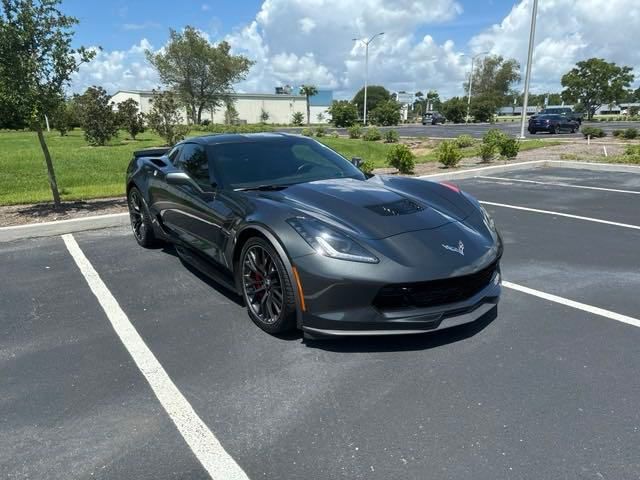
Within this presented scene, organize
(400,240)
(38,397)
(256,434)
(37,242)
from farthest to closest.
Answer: (37,242)
(400,240)
(38,397)
(256,434)

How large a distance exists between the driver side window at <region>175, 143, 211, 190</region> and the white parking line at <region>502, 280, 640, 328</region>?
9.26 ft

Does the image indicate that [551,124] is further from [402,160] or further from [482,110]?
[482,110]

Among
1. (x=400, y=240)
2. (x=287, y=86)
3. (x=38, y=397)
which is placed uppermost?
(x=287, y=86)

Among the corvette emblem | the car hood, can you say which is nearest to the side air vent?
the car hood

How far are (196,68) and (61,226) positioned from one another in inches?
2538

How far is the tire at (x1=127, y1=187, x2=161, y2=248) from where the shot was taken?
19.1 ft

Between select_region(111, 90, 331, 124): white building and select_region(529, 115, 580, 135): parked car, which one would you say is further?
select_region(111, 90, 331, 124): white building

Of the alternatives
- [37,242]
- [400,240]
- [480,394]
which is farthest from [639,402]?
[37,242]

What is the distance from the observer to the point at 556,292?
433 centimetres

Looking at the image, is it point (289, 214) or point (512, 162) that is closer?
point (289, 214)

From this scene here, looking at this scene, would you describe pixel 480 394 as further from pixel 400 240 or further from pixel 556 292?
pixel 556 292

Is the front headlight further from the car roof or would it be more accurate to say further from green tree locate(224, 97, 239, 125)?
green tree locate(224, 97, 239, 125)

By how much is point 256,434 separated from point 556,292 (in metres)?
2.99

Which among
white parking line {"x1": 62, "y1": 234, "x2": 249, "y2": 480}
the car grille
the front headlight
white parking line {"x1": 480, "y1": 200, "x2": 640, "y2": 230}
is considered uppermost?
the front headlight
